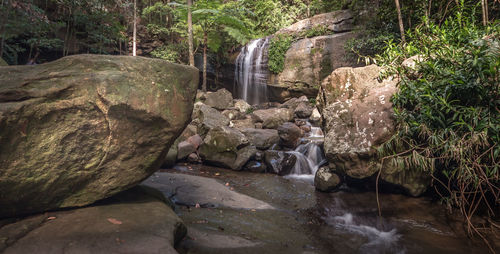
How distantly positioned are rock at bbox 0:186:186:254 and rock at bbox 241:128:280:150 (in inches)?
198

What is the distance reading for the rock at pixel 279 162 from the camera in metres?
6.70

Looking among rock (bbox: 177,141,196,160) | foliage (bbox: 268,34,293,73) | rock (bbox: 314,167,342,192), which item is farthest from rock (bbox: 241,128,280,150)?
foliage (bbox: 268,34,293,73)

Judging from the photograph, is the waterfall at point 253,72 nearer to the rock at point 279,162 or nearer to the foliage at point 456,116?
the rock at point 279,162

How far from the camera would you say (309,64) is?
44.0 ft

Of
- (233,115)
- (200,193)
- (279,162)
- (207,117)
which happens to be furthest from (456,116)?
(233,115)

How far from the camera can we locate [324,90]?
19.1 feet

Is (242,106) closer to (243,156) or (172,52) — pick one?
(172,52)

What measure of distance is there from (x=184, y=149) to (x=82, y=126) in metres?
4.73

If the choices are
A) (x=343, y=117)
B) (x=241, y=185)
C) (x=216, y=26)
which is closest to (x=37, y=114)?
(x=241, y=185)

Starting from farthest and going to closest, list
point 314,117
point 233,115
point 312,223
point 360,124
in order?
point 233,115 → point 314,117 → point 360,124 → point 312,223

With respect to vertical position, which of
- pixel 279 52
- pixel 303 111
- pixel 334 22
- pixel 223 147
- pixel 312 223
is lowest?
pixel 312 223

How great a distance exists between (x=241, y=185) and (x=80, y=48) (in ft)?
41.1

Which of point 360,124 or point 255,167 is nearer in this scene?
point 360,124

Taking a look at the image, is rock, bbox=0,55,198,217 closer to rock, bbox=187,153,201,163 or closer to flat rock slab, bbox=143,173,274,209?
flat rock slab, bbox=143,173,274,209
